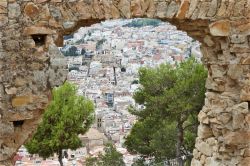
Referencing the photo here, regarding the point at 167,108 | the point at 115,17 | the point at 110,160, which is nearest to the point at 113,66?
the point at 110,160

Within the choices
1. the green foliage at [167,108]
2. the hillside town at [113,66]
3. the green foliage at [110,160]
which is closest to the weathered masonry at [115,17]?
the green foliage at [167,108]

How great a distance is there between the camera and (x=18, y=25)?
5551 mm

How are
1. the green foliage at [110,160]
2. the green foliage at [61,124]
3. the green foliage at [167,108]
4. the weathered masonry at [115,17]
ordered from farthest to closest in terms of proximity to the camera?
the green foliage at [110,160] → the green foliage at [167,108] → the green foliage at [61,124] → the weathered masonry at [115,17]

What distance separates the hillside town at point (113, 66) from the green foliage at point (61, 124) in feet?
8.28

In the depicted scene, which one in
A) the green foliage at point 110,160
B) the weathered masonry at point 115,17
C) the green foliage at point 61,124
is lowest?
the green foliage at point 110,160

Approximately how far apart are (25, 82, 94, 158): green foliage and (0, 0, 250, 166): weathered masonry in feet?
24.5

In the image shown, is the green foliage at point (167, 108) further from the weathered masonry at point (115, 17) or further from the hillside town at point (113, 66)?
the weathered masonry at point (115, 17)

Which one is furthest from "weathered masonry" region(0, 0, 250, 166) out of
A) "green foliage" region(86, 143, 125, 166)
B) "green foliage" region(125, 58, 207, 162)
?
"green foliage" region(86, 143, 125, 166)

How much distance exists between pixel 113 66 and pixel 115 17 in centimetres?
2564

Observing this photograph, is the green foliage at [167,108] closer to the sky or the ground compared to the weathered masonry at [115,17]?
closer to the ground

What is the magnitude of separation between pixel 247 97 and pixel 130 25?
38.1 m

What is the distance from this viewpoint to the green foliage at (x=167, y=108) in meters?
13.5

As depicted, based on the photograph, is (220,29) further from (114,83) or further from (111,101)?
(114,83)

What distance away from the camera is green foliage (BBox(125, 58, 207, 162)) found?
1352 cm
